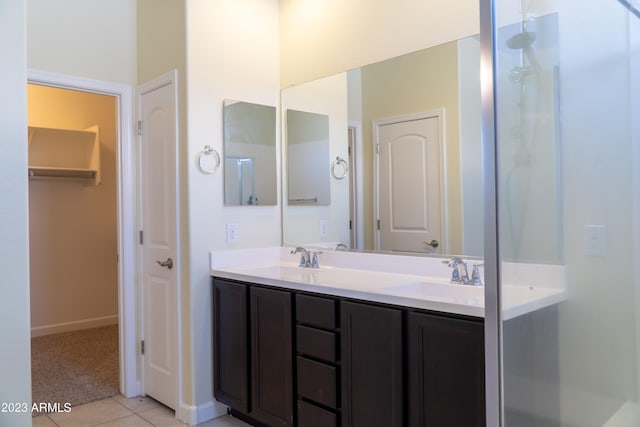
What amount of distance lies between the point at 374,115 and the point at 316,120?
0.49m

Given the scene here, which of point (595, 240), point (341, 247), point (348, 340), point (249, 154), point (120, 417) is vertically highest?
point (249, 154)

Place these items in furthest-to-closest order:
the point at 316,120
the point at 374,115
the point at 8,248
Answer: the point at 316,120 → the point at 374,115 → the point at 8,248

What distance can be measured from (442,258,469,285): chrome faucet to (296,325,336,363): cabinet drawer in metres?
0.62

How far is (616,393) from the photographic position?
4.81ft

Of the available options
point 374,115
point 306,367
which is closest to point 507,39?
point 374,115

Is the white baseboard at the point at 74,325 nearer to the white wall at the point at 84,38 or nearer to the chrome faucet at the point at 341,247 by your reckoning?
the white wall at the point at 84,38

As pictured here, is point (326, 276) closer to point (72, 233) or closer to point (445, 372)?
point (445, 372)

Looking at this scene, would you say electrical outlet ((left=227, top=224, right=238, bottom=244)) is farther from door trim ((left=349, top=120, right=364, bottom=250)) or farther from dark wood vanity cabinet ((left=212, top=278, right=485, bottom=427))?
door trim ((left=349, top=120, right=364, bottom=250))

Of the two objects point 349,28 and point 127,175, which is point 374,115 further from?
point 127,175

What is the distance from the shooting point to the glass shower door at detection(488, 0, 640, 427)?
1219 millimetres

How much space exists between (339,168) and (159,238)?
3.97 ft

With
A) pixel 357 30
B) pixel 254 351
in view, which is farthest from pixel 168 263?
pixel 357 30

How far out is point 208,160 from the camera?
286cm

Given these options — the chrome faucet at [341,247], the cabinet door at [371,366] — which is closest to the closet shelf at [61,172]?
the chrome faucet at [341,247]
